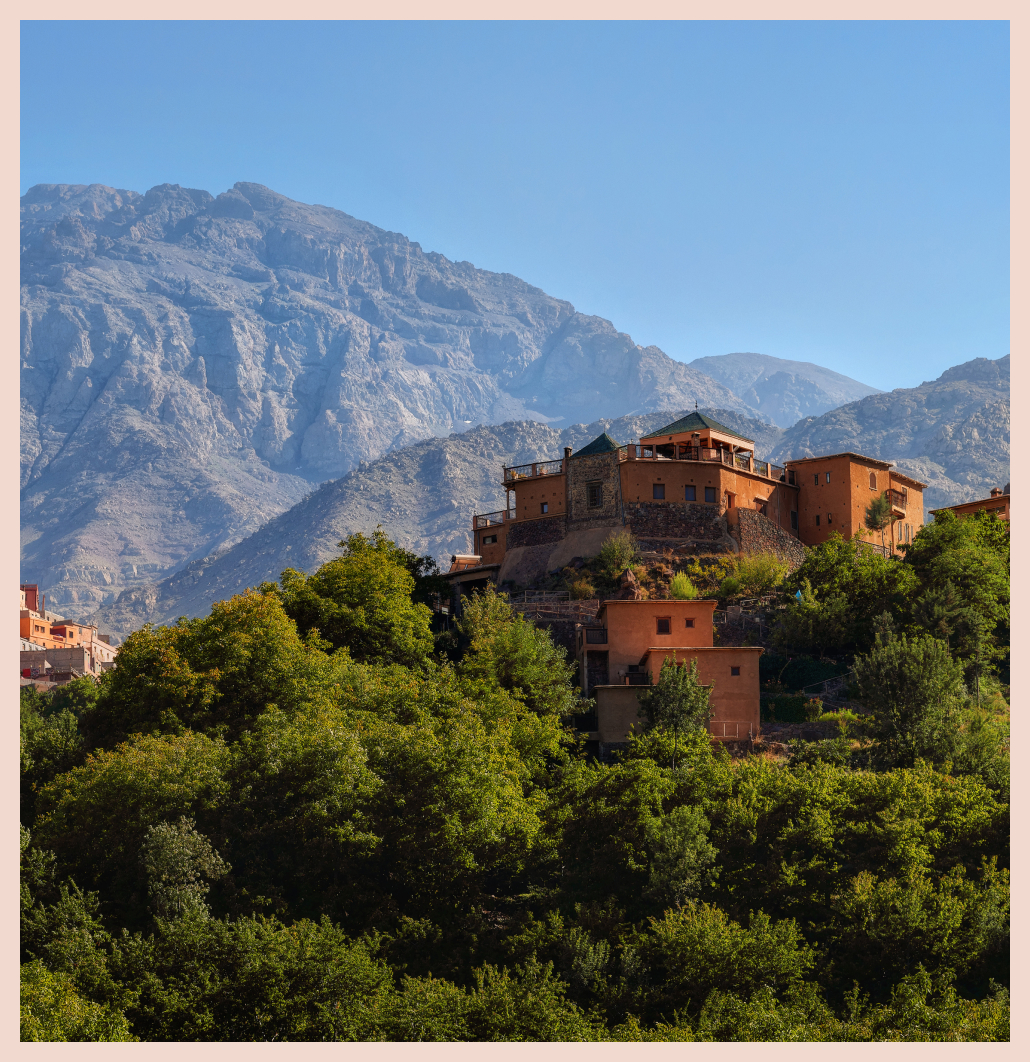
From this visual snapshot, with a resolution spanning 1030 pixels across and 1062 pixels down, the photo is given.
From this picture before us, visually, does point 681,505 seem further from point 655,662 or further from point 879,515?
point 655,662

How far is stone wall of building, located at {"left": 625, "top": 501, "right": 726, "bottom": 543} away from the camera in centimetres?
7056

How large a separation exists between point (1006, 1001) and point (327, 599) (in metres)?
34.7

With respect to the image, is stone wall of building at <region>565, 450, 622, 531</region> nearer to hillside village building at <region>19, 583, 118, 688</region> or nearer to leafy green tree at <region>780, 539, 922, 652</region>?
leafy green tree at <region>780, 539, 922, 652</region>

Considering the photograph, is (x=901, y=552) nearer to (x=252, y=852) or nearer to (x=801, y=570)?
(x=801, y=570)

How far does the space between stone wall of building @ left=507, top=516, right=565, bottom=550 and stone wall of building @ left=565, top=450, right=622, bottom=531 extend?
2.77ft

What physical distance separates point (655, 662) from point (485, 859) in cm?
1467

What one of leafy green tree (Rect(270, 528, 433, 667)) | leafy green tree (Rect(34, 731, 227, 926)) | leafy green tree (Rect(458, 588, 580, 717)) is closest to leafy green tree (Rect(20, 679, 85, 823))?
leafy green tree (Rect(34, 731, 227, 926))

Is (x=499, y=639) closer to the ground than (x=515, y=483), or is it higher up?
closer to the ground

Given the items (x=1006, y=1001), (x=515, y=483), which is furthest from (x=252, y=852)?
(x=515, y=483)

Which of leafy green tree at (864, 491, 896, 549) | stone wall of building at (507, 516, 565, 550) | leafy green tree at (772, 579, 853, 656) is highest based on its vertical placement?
leafy green tree at (864, 491, 896, 549)

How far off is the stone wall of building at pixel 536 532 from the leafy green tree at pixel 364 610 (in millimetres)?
12066

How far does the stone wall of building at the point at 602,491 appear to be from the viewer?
7156cm

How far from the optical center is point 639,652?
55.0 m

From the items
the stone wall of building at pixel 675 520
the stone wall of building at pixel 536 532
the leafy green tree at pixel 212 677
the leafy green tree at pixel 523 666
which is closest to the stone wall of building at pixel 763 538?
the stone wall of building at pixel 675 520
